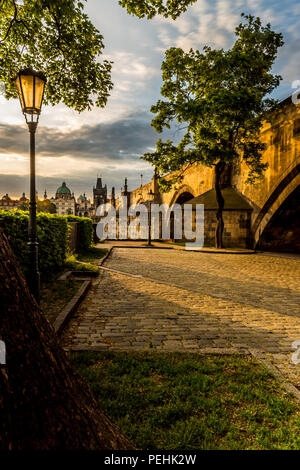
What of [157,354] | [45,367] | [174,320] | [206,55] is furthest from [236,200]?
[45,367]

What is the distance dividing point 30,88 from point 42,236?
4.14 m

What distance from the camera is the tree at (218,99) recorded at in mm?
15709

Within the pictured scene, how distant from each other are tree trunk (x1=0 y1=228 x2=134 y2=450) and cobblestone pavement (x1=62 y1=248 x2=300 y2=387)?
92.2 inches

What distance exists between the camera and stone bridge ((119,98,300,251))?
618 inches

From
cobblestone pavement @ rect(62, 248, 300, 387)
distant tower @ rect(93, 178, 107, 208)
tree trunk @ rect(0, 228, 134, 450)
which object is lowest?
cobblestone pavement @ rect(62, 248, 300, 387)

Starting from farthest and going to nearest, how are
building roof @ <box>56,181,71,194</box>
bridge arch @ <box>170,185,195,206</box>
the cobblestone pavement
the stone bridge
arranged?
1. building roof @ <box>56,181,71,194</box>
2. bridge arch @ <box>170,185,195,206</box>
3. the stone bridge
4. the cobblestone pavement

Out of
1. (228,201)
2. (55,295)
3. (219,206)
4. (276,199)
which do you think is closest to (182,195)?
(228,201)

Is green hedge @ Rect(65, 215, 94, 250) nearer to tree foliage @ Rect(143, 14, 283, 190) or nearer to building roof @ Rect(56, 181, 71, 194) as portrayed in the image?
tree foliage @ Rect(143, 14, 283, 190)

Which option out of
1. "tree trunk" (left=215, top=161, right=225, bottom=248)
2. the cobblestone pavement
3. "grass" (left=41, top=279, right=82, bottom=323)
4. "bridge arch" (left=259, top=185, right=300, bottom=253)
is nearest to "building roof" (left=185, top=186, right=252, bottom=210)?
"tree trunk" (left=215, top=161, right=225, bottom=248)

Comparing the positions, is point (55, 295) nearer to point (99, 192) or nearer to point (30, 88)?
point (30, 88)

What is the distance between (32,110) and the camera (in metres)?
4.96

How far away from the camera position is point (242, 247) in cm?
2034

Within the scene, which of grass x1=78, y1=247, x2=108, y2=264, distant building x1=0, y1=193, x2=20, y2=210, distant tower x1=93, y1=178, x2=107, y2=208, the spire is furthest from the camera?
distant building x1=0, y1=193, x2=20, y2=210
